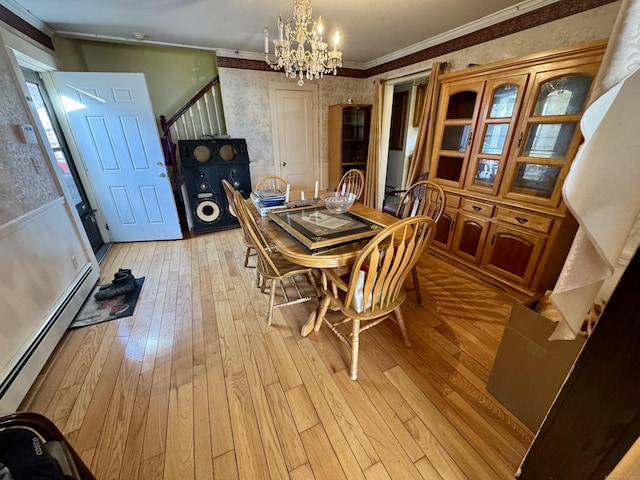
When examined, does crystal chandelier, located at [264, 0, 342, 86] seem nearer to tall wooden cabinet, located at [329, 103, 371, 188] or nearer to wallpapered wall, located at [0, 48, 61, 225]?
wallpapered wall, located at [0, 48, 61, 225]

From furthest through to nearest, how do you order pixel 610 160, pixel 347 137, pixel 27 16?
pixel 347 137 < pixel 27 16 < pixel 610 160

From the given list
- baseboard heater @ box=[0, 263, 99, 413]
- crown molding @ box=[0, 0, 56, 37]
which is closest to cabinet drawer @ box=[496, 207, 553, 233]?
baseboard heater @ box=[0, 263, 99, 413]

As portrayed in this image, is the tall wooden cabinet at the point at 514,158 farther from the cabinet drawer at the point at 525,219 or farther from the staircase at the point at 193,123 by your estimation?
the staircase at the point at 193,123

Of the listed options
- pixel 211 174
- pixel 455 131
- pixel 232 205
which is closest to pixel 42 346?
pixel 232 205

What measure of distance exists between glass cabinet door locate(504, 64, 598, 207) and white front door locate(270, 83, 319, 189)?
9.45ft

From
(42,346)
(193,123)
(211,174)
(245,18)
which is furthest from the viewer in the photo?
(193,123)

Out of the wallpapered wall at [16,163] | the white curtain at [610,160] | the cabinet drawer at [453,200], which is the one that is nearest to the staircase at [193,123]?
the wallpapered wall at [16,163]

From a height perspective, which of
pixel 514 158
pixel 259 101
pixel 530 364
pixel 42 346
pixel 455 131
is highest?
pixel 259 101

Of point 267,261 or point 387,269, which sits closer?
point 387,269

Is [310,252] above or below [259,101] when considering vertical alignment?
below

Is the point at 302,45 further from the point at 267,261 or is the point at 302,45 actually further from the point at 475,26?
the point at 475,26

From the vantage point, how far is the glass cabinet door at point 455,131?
2.23 metres

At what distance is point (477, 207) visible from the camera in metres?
2.26

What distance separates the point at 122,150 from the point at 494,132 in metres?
3.83
